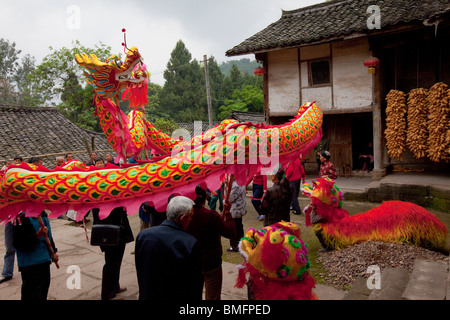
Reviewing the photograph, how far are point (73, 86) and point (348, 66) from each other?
61.3ft

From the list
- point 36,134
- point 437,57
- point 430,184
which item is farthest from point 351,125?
point 36,134

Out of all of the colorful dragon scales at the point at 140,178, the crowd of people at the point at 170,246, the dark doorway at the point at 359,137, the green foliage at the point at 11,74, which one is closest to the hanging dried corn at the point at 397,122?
the dark doorway at the point at 359,137

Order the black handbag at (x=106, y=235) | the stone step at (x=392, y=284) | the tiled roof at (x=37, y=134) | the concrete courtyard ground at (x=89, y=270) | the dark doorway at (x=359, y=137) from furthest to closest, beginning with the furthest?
the tiled roof at (x=37, y=134) → the dark doorway at (x=359, y=137) → the concrete courtyard ground at (x=89, y=270) → the black handbag at (x=106, y=235) → the stone step at (x=392, y=284)

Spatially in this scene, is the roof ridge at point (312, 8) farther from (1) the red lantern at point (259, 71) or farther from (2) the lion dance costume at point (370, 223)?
(2) the lion dance costume at point (370, 223)

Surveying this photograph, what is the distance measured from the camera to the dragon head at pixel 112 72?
3.12 meters

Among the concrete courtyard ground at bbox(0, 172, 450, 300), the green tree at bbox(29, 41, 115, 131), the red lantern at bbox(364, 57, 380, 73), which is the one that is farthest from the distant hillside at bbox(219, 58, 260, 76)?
the concrete courtyard ground at bbox(0, 172, 450, 300)

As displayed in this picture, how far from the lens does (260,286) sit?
8.63 feet

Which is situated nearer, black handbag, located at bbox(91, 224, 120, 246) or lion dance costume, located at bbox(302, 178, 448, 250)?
black handbag, located at bbox(91, 224, 120, 246)

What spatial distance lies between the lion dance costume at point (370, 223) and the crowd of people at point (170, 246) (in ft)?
1.85

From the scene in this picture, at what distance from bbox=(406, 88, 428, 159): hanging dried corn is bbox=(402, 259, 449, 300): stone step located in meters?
5.24

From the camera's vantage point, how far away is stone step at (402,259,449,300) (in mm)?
2986

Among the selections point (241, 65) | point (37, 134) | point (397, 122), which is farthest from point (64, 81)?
point (241, 65)

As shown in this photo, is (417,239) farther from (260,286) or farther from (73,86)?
(73,86)

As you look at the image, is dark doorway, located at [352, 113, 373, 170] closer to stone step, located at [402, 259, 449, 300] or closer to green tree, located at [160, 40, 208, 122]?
stone step, located at [402, 259, 449, 300]
